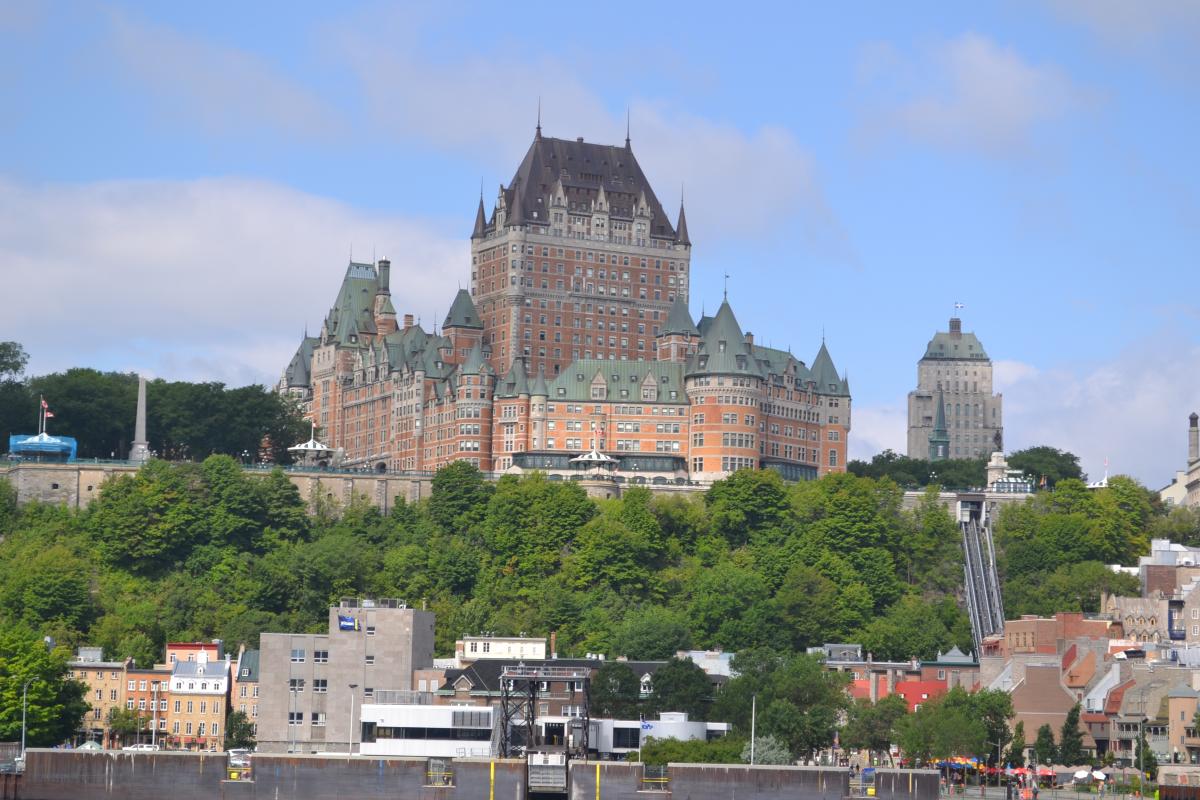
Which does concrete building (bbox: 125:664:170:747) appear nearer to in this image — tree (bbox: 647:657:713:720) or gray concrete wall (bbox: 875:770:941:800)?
tree (bbox: 647:657:713:720)

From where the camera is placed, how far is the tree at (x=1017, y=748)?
17112 cm

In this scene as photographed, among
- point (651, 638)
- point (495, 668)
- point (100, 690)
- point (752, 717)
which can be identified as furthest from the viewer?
point (651, 638)

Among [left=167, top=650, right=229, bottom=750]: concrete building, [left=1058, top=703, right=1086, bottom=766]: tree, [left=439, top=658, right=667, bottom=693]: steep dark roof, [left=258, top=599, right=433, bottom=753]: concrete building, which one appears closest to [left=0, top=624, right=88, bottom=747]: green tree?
[left=258, top=599, right=433, bottom=753]: concrete building

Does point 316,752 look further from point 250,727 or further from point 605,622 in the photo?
point 605,622

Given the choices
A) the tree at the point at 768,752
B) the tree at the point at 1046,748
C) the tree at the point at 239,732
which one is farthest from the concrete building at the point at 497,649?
the tree at the point at 1046,748

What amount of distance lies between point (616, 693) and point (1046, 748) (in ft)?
89.5

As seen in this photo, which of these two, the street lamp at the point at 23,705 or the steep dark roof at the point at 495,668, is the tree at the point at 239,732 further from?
the street lamp at the point at 23,705

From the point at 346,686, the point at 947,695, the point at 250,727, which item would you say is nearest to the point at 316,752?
the point at 346,686

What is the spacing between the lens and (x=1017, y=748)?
17238 centimetres

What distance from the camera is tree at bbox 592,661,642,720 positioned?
16588cm

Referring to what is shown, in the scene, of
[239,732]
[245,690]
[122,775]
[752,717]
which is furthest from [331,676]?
[752,717]

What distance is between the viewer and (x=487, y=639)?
609ft

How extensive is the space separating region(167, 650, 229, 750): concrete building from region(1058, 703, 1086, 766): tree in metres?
54.3

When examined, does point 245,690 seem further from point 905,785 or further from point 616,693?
point 905,785
